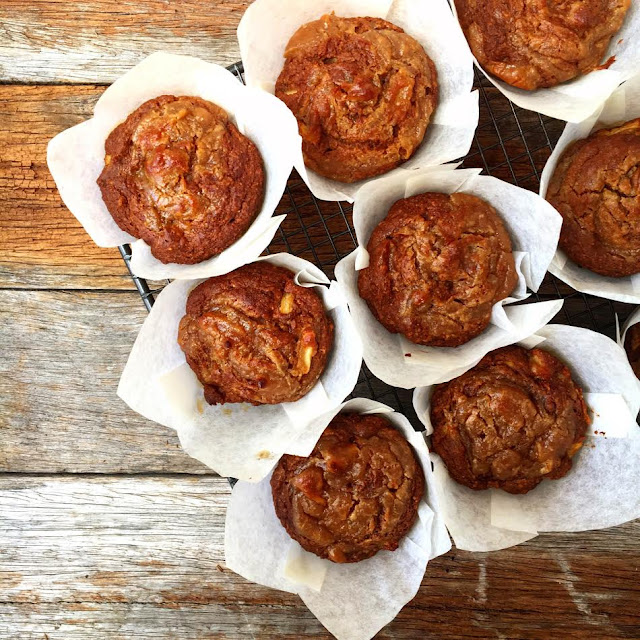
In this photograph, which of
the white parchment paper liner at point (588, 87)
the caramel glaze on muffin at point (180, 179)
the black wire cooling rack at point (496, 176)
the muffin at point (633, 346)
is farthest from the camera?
the black wire cooling rack at point (496, 176)

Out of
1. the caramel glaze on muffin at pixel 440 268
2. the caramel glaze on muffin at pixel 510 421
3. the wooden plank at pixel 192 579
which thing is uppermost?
the caramel glaze on muffin at pixel 440 268

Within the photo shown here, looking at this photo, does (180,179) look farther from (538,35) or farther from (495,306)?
(538,35)

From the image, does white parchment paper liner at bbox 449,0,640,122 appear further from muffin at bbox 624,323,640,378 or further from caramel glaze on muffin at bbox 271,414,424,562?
caramel glaze on muffin at bbox 271,414,424,562

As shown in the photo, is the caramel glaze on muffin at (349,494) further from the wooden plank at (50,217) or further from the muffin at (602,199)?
the muffin at (602,199)

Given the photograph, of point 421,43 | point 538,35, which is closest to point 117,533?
point 421,43

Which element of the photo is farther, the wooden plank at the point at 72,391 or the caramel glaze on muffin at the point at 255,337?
the wooden plank at the point at 72,391

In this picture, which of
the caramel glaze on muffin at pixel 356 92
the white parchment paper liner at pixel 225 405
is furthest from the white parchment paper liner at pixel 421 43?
the white parchment paper liner at pixel 225 405

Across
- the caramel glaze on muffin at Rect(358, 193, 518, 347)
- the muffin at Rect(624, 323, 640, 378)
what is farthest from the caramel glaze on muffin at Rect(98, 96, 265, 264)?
the muffin at Rect(624, 323, 640, 378)

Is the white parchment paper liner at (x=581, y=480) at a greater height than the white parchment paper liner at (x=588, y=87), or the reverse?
the white parchment paper liner at (x=588, y=87)
